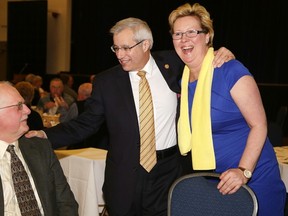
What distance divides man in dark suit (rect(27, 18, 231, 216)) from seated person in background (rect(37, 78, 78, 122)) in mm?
3421

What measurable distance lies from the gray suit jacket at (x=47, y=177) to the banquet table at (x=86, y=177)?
138 cm

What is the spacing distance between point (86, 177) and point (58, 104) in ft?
10.5

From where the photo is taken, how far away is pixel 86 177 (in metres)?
4.02

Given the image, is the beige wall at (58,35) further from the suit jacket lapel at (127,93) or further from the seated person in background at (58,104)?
the suit jacket lapel at (127,93)

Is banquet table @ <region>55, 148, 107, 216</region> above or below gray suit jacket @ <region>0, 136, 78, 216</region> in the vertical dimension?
below

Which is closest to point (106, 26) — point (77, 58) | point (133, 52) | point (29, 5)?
point (77, 58)

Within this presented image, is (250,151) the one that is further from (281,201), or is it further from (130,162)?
(130,162)

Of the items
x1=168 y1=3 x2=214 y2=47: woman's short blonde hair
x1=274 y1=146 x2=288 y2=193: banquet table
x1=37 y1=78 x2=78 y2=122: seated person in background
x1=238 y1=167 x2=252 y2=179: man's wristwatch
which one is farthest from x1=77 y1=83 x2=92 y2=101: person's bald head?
x1=238 y1=167 x2=252 y2=179: man's wristwatch

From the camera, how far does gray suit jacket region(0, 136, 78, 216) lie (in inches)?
95.4

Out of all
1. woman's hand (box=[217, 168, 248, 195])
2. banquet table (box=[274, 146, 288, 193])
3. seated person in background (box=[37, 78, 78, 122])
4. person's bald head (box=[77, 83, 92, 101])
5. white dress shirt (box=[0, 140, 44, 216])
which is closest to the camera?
woman's hand (box=[217, 168, 248, 195])

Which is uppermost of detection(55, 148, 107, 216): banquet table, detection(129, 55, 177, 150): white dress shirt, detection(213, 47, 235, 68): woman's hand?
detection(213, 47, 235, 68): woman's hand

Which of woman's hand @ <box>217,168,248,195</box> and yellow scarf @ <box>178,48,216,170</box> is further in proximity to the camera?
yellow scarf @ <box>178,48,216,170</box>

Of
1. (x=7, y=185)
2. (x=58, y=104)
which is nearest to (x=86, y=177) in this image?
(x=7, y=185)

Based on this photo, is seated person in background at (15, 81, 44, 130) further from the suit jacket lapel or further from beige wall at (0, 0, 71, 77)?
beige wall at (0, 0, 71, 77)
